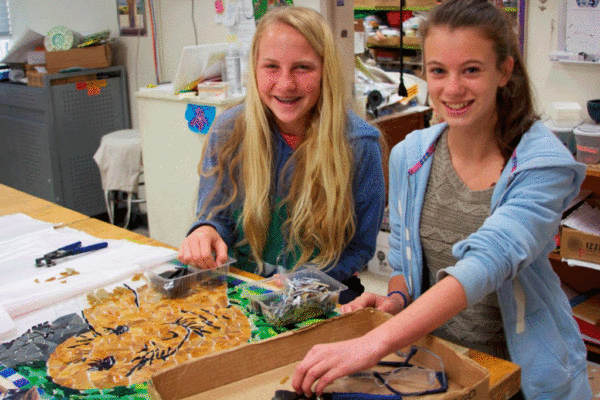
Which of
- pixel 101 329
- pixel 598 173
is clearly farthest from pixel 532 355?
pixel 598 173

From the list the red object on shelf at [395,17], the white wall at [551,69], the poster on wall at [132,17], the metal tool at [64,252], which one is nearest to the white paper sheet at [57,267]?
the metal tool at [64,252]

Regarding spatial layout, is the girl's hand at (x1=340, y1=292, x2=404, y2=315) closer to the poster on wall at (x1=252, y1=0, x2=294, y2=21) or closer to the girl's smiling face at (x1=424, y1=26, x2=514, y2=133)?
the girl's smiling face at (x1=424, y1=26, x2=514, y2=133)

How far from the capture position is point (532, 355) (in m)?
1.30

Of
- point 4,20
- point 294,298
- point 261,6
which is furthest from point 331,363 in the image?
point 4,20

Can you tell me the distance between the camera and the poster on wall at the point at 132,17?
14.4 ft

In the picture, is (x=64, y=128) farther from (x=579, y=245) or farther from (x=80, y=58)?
(x=579, y=245)

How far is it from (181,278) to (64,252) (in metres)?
0.40

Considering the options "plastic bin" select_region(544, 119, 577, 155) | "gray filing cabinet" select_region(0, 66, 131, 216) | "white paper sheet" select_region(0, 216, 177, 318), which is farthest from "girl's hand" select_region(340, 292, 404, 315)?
"gray filing cabinet" select_region(0, 66, 131, 216)

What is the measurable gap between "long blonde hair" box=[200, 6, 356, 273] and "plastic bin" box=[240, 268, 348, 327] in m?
0.31

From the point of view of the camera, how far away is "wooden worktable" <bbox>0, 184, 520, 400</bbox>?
43.7 inches

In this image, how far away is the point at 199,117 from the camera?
3152mm

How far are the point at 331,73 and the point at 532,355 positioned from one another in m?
0.87

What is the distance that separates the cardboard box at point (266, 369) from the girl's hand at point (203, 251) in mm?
453

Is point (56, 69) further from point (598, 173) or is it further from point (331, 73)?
point (598, 173)
